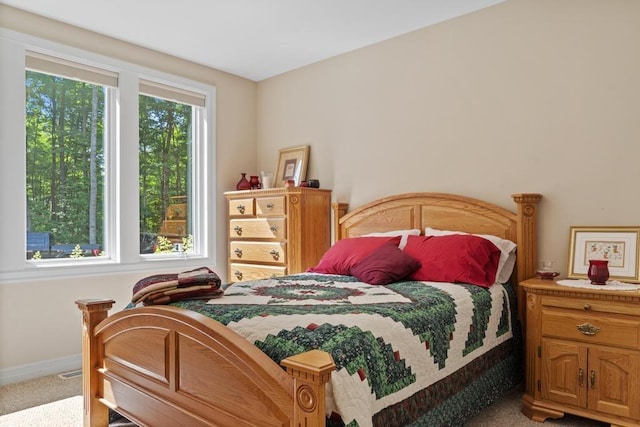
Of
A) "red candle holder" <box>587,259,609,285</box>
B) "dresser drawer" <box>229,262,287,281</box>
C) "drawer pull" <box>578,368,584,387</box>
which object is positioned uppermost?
"red candle holder" <box>587,259,609,285</box>

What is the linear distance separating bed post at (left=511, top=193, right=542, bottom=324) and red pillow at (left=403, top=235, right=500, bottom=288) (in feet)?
0.63

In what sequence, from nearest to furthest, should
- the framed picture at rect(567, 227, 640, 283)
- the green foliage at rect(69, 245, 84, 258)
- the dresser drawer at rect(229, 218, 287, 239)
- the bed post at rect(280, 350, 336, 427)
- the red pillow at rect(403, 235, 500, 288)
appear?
the bed post at rect(280, 350, 336, 427) < the framed picture at rect(567, 227, 640, 283) < the red pillow at rect(403, 235, 500, 288) < the green foliage at rect(69, 245, 84, 258) < the dresser drawer at rect(229, 218, 287, 239)

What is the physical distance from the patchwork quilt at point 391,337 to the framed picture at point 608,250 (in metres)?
0.44

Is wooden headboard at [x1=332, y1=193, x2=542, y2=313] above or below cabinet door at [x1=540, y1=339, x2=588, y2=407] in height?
above

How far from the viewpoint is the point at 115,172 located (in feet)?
12.3

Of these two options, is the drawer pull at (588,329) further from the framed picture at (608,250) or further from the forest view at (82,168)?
the forest view at (82,168)

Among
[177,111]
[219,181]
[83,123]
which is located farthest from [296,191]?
[83,123]

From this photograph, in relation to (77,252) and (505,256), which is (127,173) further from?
(505,256)

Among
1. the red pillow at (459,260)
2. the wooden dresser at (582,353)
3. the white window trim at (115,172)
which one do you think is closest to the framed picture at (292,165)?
the white window trim at (115,172)

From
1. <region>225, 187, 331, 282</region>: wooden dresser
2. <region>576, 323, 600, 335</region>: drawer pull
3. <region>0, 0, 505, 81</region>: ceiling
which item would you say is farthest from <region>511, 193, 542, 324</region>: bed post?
<region>225, 187, 331, 282</region>: wooden dresser

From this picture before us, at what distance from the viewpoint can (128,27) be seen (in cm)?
350

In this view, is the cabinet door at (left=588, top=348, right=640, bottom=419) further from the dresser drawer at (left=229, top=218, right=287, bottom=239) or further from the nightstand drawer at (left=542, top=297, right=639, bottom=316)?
the dresser drawer at (left=229, top=218, right=287, bottom=239)

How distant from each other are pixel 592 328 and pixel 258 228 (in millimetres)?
2624

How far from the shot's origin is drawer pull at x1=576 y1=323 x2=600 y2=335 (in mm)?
2283
